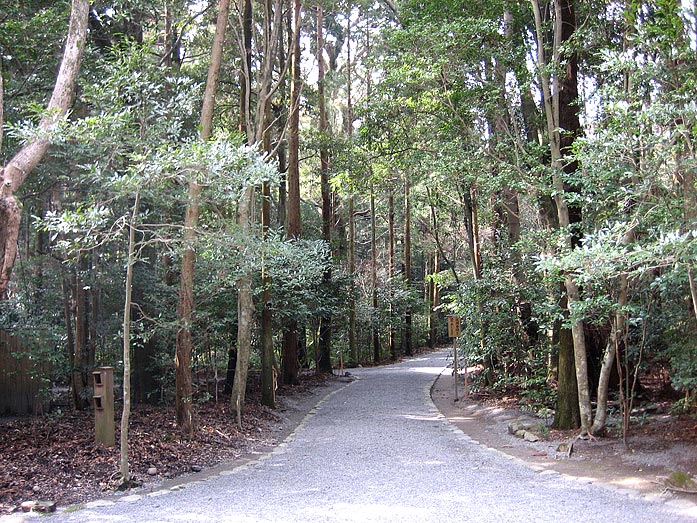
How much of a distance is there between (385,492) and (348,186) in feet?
31.5

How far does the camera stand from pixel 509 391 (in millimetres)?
14188

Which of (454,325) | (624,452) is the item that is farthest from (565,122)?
(454,325)

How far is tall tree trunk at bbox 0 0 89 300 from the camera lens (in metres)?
6.08

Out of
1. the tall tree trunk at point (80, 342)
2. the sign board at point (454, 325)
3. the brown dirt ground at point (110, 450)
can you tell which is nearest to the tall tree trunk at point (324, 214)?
the sign board at point (454, 325)

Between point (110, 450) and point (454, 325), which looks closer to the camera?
point (110, 450)

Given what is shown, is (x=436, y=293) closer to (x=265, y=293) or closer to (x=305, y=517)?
(x=265, y=293)

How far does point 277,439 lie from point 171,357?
2.73 meters

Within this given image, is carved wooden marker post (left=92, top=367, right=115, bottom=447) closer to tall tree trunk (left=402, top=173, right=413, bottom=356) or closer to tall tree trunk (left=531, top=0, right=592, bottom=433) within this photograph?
tall tree trunk (left=531, top=0, right=592, bottom=433)

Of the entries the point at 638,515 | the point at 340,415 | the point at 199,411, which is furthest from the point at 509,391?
the point at 638,515

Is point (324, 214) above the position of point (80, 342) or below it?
above

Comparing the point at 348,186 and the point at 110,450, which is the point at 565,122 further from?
the point at 110,450

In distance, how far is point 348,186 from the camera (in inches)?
578

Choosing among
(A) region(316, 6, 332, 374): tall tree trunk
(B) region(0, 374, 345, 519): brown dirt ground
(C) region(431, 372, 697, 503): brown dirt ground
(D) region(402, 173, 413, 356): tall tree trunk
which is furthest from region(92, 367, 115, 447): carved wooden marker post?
(D) region(402, 173, 413, 356): tall tree trunk

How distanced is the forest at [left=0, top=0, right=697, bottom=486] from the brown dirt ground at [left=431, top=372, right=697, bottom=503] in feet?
1.18
